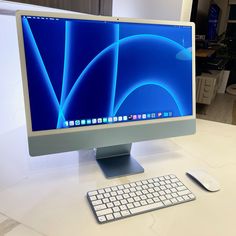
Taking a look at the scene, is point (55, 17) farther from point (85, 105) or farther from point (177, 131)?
point (177, 131)

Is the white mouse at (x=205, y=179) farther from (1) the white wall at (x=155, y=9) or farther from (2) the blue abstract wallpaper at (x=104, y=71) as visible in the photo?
(1) the white wall at (x=155, y=9)

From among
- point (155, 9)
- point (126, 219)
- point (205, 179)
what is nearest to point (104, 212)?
point (126, 219)

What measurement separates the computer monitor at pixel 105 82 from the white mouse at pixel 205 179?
0.45ft

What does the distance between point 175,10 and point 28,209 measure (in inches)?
60.0

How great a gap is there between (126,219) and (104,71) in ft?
1.28

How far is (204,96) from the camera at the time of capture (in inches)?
117

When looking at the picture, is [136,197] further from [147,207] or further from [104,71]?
[104,71]

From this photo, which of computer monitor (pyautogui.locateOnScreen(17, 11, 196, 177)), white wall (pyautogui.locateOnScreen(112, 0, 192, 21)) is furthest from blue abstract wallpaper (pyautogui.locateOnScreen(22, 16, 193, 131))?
white wall (pyautogui.locateOnScreen(112, 0, 192, 21))

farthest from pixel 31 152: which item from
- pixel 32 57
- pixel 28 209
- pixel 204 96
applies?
pixel 204 96

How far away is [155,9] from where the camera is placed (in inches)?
64.7

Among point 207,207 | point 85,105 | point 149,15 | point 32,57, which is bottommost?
point 207,207

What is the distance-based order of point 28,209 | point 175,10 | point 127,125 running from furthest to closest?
point 175,10, point 127,125, point 28,209

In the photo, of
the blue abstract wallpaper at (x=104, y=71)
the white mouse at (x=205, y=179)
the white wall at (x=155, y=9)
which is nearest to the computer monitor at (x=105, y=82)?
the blue abstract wallpaper at (x=104, y=71)

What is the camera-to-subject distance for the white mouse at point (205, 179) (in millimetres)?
688
